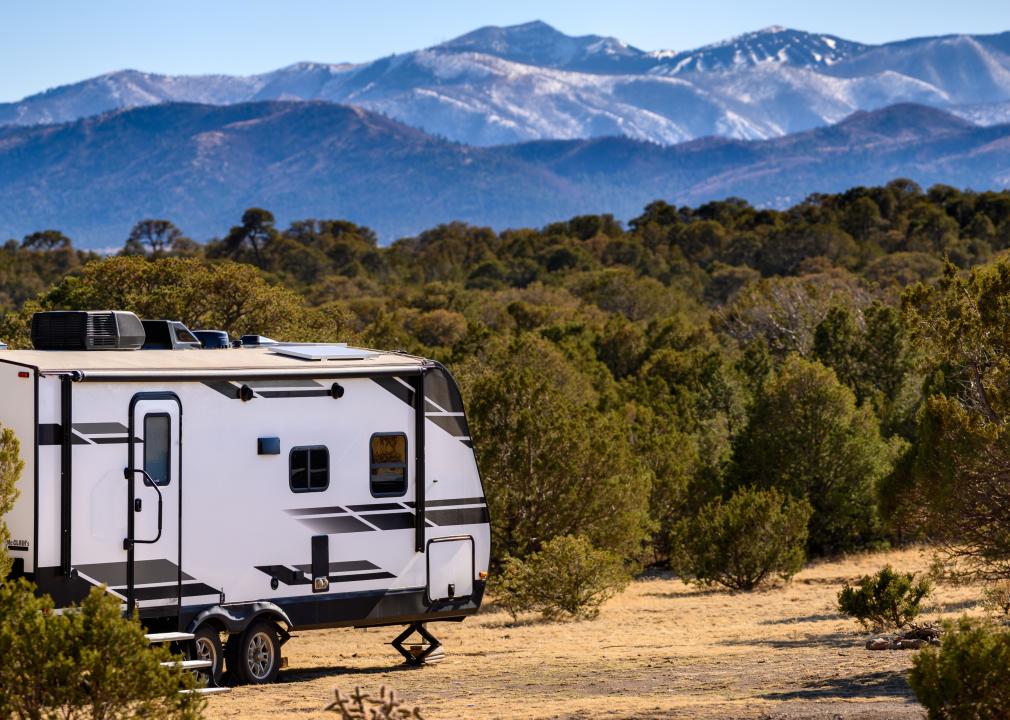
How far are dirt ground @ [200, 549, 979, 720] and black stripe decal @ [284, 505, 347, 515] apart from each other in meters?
1.45

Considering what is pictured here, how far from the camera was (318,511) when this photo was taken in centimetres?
1313

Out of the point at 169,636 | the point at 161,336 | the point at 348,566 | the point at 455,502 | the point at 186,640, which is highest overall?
the point at 161,336

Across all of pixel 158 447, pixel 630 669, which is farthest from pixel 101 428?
pixel 630 669

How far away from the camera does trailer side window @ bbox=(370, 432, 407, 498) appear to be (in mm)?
13430

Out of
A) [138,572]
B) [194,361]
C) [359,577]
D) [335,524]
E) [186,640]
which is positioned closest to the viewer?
[138,572]

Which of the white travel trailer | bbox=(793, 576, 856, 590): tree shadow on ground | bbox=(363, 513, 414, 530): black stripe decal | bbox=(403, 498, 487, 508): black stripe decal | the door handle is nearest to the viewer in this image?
the white travel trailer

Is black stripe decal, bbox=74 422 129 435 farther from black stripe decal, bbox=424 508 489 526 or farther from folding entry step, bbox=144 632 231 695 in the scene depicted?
black stripe decal, bbox=424 508 489 526

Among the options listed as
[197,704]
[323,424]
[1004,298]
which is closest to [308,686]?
[323,424]

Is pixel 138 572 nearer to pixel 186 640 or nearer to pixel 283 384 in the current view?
pixel 186 640

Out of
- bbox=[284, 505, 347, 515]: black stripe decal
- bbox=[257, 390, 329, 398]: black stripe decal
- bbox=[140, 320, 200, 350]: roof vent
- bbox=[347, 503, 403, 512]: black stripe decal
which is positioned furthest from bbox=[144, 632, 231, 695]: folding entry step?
bbox=[140, 320, 200, 350]: roof vent

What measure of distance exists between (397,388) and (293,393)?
99 centimetres

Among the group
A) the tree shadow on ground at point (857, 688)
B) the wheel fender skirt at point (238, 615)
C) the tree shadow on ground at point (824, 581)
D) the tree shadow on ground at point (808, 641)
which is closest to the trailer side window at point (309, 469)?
the wheel fender skirt at point (238, 615)

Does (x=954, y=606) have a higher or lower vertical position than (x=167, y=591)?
lower

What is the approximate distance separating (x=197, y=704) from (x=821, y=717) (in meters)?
4.26
